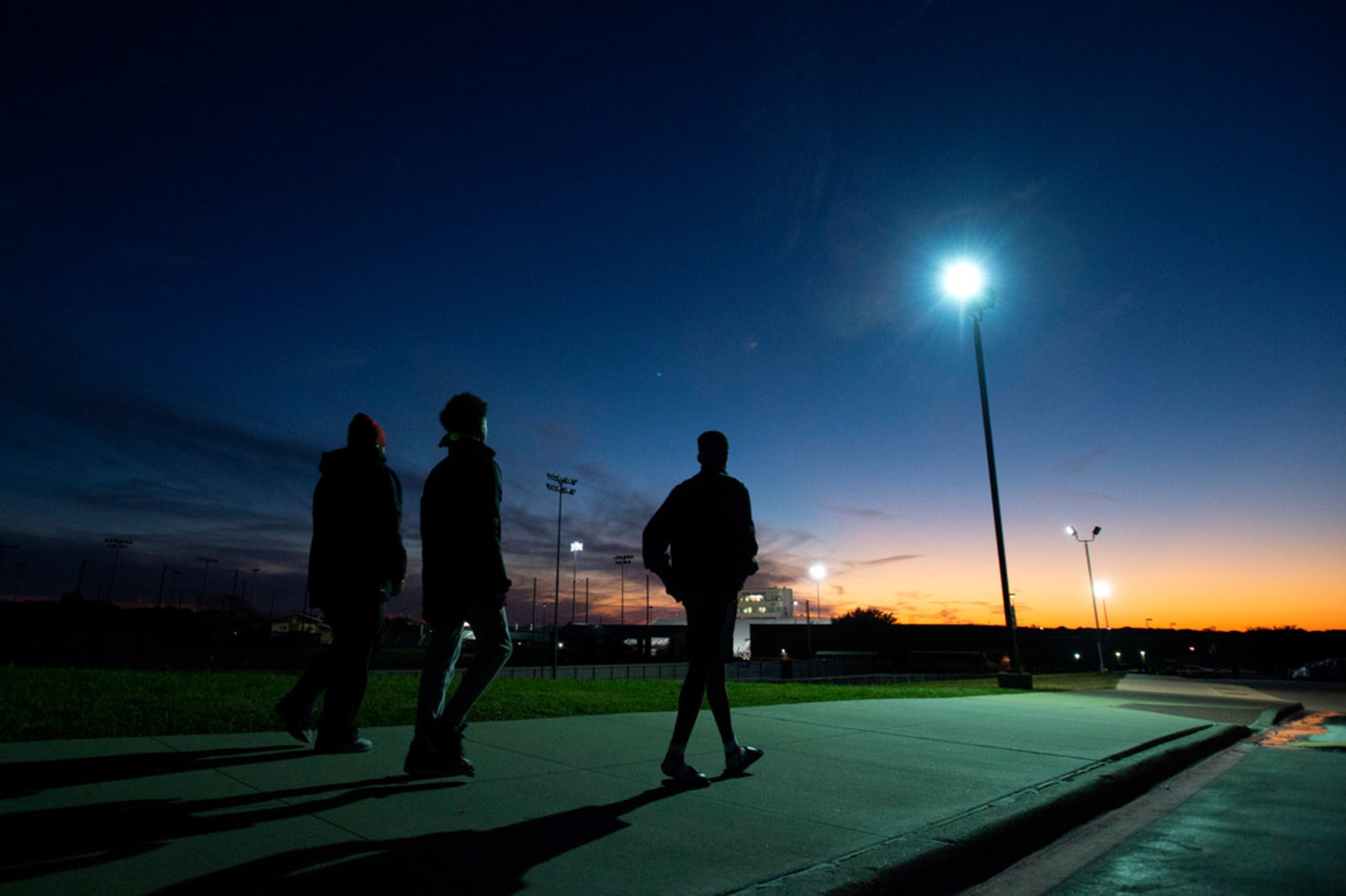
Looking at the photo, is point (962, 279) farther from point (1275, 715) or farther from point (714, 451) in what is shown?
point (714, 451)

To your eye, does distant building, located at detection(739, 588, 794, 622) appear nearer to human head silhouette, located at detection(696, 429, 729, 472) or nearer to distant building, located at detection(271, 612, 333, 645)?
distant building, located at detection(271, 612, 333, 645)

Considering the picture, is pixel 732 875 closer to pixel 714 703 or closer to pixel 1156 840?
pixel 714 703

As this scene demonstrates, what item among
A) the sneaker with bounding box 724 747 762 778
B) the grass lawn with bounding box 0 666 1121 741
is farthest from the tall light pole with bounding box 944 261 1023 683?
the sneaker with bounding box 724 747 762 778

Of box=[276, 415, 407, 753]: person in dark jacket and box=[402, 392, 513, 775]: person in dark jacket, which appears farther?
box=[276, 415, 407, 753]: person in dark jacket

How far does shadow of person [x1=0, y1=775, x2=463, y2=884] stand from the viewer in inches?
80.4

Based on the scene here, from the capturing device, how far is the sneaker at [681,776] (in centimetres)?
340

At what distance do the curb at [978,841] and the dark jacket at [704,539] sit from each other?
5.36 feet

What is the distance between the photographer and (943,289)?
1655 centimetres

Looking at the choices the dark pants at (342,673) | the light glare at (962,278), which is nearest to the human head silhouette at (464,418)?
the dark pants at (342,673)

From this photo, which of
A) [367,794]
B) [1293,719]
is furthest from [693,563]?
[1293,719]

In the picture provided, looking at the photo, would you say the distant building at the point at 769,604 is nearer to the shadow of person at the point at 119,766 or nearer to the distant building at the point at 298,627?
the distant building at the point at 298,627

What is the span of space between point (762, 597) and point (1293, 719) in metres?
99.5

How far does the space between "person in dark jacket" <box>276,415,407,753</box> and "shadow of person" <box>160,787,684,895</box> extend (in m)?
1.70

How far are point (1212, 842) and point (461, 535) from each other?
158 inches
